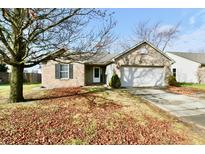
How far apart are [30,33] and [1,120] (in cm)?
466

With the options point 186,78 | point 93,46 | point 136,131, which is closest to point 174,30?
point 186,78

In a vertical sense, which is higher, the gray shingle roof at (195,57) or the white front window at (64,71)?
the gray shingle roof at (195,57)

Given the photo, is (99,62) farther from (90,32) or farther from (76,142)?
(76,142)

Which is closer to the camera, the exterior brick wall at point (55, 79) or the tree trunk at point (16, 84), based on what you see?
the tree trunk at point (16, 84)

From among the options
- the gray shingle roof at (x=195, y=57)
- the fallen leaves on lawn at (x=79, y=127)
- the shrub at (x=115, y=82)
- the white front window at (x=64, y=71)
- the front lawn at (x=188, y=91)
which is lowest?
the fallen leaves on lawn at (x=79, y=127)

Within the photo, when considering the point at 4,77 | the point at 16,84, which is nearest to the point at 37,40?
the point at 16,84

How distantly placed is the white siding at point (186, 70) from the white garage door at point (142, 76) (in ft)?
39.4

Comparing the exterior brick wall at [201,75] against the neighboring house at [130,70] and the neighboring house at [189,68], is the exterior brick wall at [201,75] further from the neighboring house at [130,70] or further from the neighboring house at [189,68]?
the neighboring house at [130,70]

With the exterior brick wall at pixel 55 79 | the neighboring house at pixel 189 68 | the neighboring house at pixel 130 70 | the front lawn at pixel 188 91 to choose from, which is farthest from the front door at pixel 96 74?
the neighboring house at pixel 189 68

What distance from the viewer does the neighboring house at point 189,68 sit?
112 ft

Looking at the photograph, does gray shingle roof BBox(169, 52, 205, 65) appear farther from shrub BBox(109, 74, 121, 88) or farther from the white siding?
shrub BBox(109, 74, 121, 88)

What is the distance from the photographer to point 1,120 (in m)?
9.31

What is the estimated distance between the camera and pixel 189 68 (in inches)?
1375

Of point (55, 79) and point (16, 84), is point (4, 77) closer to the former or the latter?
point (55, 79)
